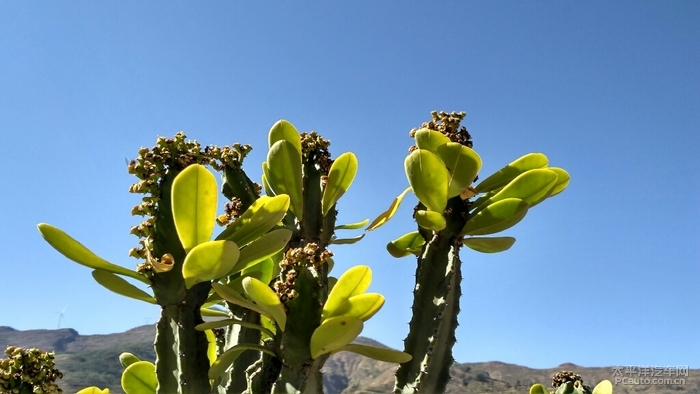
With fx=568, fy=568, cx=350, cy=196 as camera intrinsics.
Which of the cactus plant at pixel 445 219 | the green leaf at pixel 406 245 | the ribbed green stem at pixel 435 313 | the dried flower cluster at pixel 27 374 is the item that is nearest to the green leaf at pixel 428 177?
the cactus plant at pixel 445 219

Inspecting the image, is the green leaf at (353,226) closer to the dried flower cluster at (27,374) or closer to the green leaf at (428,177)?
the green leaf at (428,177)

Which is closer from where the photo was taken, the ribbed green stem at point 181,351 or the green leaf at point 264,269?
the ribbed green stem at point 181,351

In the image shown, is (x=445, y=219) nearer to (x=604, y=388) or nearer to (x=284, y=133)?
(x=284, y=133)

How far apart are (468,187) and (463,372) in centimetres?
8115

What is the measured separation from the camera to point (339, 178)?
7.79ft

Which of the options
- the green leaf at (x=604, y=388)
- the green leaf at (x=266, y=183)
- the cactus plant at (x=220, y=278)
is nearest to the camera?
the cactus plant at (x=220, y=278)

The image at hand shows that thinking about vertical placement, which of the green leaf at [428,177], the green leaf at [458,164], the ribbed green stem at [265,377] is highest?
the green leaf at [458,164]

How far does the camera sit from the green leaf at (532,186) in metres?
2.07

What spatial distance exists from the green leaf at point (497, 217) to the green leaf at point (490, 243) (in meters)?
Result: 0.08

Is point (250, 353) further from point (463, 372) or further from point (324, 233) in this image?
point (463, 372)

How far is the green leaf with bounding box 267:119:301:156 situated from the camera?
238 cm

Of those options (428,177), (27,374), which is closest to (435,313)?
(428,177)

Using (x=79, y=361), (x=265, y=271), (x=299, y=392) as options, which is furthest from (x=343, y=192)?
(x=79, y=361)

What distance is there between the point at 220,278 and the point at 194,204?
278 millimetres
